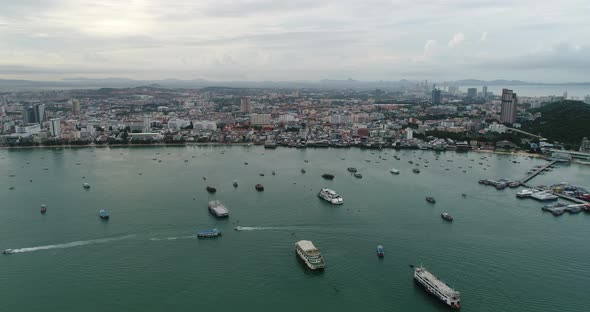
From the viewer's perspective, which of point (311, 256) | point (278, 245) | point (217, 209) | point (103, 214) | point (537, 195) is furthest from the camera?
Result: point (537, 195)

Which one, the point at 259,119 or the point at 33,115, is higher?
the point at 33,115

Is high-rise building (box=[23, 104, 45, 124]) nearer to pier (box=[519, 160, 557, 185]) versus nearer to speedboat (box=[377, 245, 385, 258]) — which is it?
speedboat (box=[377, 245, 385, 258])

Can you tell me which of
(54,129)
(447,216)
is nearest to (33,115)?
(54,129)

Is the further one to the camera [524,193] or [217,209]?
[524,193]

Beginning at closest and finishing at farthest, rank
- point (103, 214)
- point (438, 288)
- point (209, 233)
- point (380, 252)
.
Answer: point (438, 288)
point (380, 252)
point (209, 233)
point (103, 214)

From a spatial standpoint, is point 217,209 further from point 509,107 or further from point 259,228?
point 509,107

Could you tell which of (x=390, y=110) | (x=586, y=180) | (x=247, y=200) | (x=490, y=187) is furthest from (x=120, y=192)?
(x=390, y=110)

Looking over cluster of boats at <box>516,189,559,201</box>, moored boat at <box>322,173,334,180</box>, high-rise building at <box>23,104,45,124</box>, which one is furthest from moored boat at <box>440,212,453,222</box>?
high-rise building at <box>23,104,45,124</box>
